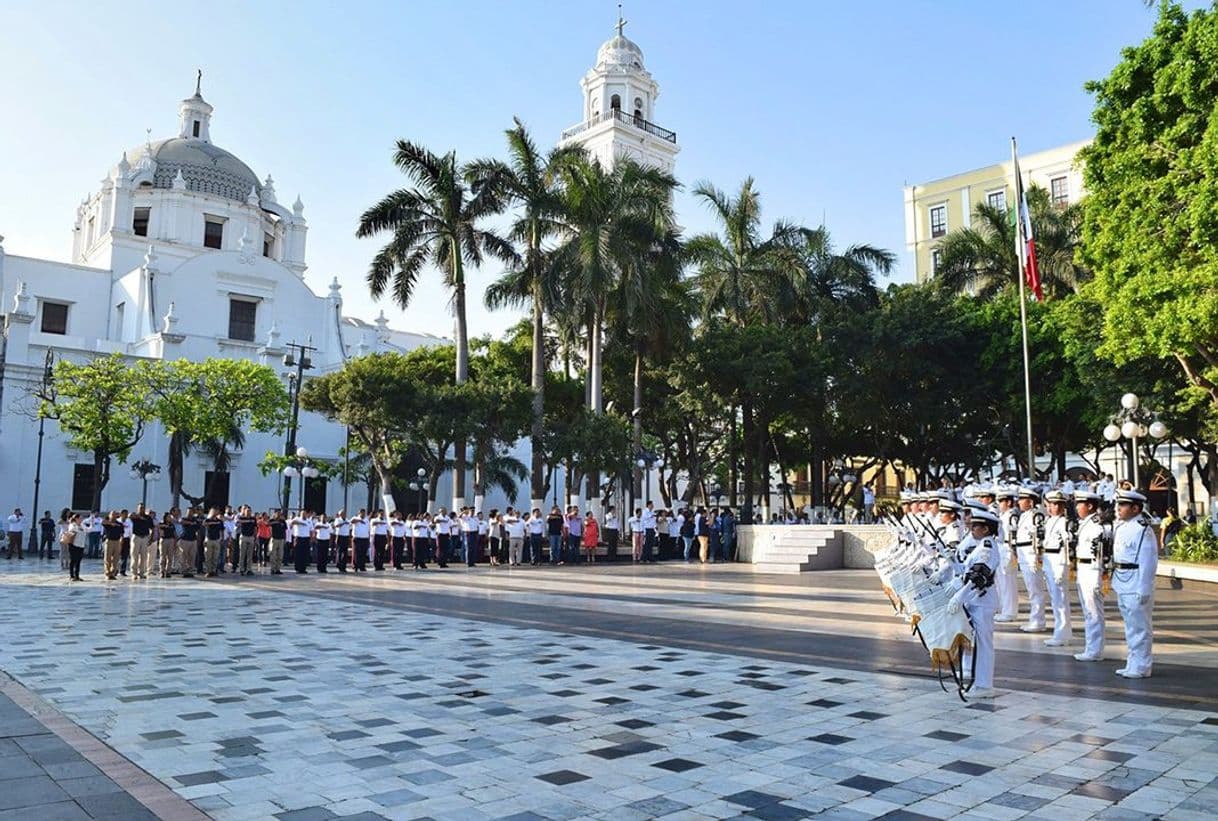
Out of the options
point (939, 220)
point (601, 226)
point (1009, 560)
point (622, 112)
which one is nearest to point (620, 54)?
point (622, 112)

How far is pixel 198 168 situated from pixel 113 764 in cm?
6079

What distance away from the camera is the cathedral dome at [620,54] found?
59719 mm

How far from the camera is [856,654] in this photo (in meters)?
10.4

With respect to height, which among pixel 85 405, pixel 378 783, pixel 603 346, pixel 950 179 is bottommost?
pixel 378 783

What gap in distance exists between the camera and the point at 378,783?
5.68 metres

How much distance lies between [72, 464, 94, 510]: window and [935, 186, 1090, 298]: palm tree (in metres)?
39.4

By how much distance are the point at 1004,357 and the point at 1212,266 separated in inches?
566

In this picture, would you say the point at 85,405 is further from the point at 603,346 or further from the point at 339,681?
the point at 339,681

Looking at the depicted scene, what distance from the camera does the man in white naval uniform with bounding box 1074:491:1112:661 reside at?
380 inches

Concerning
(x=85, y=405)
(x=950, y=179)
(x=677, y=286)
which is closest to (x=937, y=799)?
(x=677, y=286)

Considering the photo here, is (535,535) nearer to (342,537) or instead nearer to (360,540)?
(360,540)

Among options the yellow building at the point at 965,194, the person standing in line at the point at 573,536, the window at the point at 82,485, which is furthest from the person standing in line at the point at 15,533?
the yellow building at the point at 965,194

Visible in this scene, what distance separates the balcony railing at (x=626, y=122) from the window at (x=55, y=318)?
31.4m

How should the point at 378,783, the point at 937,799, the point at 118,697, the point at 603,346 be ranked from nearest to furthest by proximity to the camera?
the point at 937,799 < the point at 378,783 < the point at 118,697 < the point at 603,346
